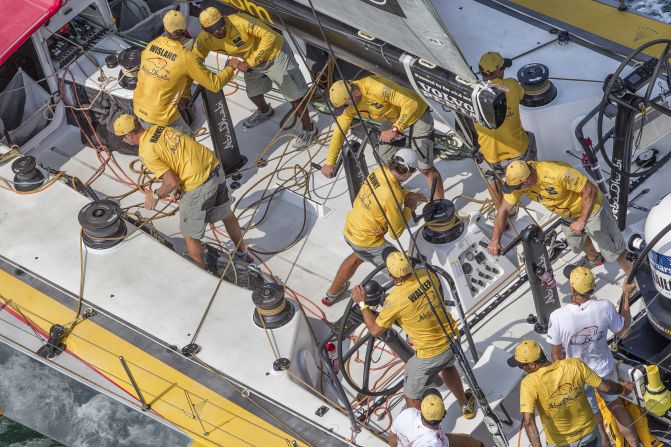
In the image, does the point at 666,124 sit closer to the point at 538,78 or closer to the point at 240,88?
the point at 538,78

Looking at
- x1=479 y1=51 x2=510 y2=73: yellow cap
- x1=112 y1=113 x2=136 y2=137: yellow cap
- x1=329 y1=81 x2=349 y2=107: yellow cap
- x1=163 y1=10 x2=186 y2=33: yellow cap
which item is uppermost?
x1=479 y1=51 x2=510 y2=73: yellow cap

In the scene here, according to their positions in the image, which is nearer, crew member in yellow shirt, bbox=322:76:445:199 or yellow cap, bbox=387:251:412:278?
yellow cap, bbox=387:251:412:278

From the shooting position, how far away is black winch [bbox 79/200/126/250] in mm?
7559

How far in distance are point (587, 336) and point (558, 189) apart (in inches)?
35.1

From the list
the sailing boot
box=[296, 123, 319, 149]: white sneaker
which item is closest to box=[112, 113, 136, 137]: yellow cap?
box=[296, 123, 319, 149]: white sneaker

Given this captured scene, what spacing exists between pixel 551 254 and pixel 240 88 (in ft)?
9.59

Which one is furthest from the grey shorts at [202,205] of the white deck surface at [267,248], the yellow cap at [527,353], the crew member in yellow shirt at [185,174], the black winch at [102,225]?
the yellow cap at [527,353]

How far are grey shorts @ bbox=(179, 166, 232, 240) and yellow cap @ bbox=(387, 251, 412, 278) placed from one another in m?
1.61

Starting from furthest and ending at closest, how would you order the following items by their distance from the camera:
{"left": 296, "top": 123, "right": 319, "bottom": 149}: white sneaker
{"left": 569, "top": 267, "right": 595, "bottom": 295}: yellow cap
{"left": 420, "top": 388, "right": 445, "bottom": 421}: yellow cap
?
{"left": 296, "top": 123, "right": 319, "bottom": 149}: white sneaker
{"left": 569, "top": 267, "right": 595, "bottom": 295}: yellow cap
{"left": 420, "top": 388, "right": 445, "bottom": 421}: yellow cap

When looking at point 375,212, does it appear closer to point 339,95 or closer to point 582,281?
point 339,95

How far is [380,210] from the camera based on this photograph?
7.16m

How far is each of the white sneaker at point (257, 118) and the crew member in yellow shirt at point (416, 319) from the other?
2.72m

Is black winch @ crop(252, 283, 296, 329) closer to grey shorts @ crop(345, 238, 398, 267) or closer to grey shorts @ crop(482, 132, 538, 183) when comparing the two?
grey shorts @ crop(345, 238, 398, 267)

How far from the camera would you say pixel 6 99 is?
343 inches
